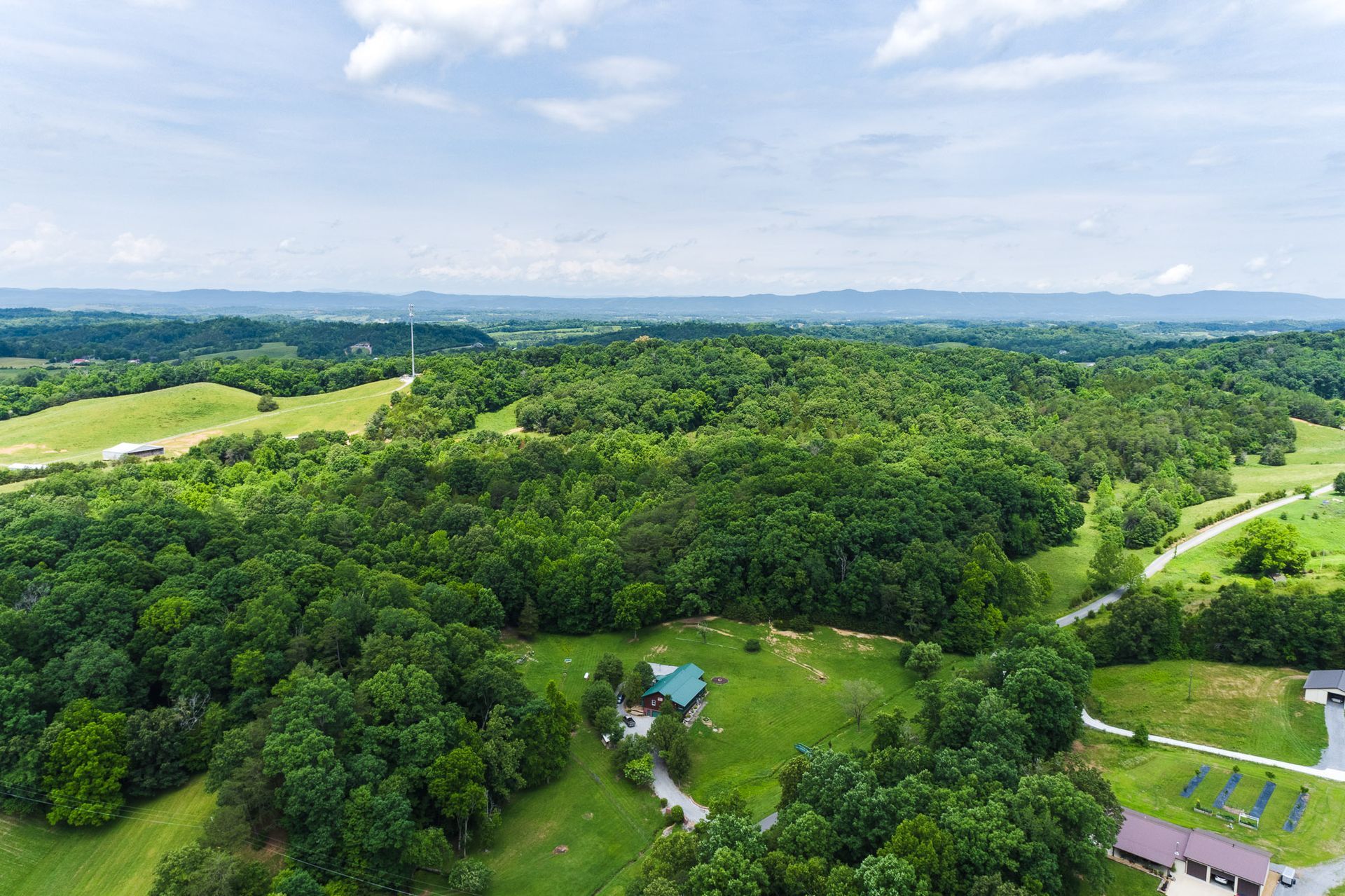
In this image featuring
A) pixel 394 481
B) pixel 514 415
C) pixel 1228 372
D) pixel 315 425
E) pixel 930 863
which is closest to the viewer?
pixel 930 863

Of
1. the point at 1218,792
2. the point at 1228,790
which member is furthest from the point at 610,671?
the point at 1228,790

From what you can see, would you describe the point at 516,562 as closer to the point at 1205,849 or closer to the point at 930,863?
the point at 930,863

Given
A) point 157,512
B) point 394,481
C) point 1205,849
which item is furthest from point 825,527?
point 157,512

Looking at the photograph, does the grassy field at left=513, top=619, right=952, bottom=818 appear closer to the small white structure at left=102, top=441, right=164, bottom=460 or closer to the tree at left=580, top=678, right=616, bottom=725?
the tree at left=580, top=678, right=616, bottom=725

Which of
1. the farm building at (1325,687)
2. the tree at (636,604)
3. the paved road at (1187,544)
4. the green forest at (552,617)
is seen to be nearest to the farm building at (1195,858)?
the green forest at (552,617)

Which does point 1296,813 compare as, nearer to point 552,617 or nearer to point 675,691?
point 675,691

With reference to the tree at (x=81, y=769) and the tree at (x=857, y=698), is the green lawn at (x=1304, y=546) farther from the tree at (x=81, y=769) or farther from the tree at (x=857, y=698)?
the tree at (x=81, y=769)

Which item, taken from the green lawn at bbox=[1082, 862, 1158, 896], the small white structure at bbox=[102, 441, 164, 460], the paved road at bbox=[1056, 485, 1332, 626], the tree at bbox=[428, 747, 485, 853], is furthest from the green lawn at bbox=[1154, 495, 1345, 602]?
the small white structure at bbox=[102, 441, 164, 460]
